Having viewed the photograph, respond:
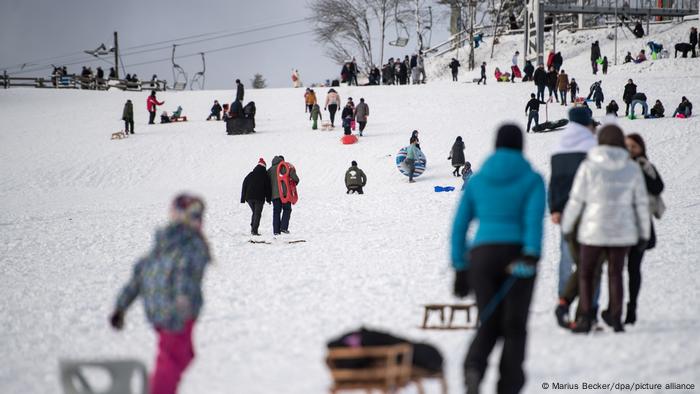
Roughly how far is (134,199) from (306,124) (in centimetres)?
1195

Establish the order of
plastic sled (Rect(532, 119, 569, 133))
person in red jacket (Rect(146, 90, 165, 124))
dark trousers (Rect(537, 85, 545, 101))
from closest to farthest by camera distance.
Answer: plastic sled (Rect(532, 119, 569, 133)) < dark trousers (Rect(537, 85, 545, 101)) < person in red jacket (Rect(146, 90, 165, 124))

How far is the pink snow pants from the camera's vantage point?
4.12 metres

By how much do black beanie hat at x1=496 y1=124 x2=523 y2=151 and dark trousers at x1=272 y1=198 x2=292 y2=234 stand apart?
9.42 meters

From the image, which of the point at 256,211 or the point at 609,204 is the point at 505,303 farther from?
the point at 256,211

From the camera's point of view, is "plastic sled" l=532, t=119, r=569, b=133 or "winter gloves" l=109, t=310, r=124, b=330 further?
"plastic sled" l=532, t=119, r=569, b=133

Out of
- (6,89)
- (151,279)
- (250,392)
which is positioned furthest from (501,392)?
(6,89)

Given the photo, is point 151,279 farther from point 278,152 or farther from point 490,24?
point 490,24

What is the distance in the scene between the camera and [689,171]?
65.0 ft

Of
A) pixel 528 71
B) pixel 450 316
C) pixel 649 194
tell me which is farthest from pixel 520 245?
pixel 528 71

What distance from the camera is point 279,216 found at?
1366 centimetres

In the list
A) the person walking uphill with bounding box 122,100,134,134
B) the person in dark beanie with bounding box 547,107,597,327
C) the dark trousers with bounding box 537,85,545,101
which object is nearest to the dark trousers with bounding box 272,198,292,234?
the person in dark beanie with bounding box 547,107,597,327

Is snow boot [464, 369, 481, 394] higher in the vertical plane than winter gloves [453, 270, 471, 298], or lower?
lower

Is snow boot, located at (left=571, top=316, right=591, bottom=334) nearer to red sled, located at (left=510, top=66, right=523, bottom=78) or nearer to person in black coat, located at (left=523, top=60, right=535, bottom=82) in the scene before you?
person in black coat, located at (left=523, top=60, right=535, bottom=82)

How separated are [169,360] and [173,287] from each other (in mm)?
374
